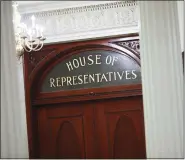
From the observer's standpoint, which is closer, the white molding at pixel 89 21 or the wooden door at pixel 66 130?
the white molding at pixel 89 21

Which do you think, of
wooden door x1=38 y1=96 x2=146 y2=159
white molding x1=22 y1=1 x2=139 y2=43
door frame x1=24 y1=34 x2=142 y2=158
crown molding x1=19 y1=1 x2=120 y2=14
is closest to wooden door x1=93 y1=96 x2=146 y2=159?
wooden door x1=38 y1=96 x2=146 y2=159

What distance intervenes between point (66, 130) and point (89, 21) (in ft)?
5.39

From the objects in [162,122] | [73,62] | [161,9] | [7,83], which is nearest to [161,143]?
[162,122]

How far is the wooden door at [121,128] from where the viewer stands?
5.11 meters

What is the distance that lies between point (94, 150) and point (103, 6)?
2.07 m

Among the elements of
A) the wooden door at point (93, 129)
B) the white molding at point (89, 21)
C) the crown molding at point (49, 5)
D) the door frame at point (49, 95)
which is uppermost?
the crown molding at point (49, 5)

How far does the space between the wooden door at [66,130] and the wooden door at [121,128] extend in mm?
166

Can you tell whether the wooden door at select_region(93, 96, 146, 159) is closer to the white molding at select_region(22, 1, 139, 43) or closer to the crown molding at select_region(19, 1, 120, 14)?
the white molding at select_region(22, 1, 139, 43)

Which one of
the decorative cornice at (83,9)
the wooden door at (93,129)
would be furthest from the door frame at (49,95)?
the decorative cornice at (83,9)

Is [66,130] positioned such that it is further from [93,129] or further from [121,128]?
[121,128]

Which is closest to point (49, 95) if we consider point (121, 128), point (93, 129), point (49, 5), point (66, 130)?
point (66, 130)

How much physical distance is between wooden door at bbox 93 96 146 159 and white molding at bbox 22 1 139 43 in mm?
1008

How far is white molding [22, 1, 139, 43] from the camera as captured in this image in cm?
495

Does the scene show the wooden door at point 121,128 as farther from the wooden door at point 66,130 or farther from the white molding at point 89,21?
the white molding at point 89,21
